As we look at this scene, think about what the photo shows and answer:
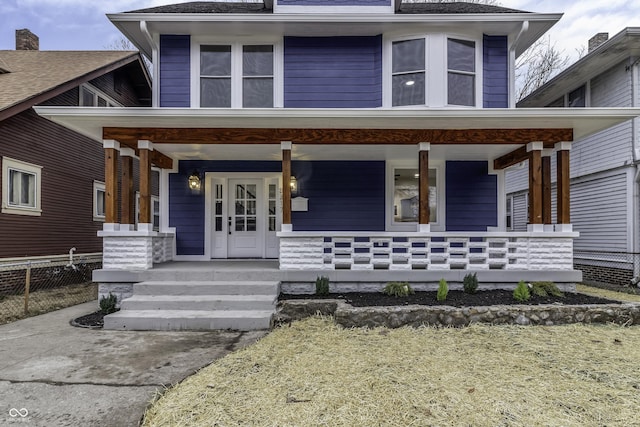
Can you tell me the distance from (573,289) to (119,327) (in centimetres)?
687

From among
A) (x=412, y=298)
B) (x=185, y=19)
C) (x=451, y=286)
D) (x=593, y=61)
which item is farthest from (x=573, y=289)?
(x=185, y=19)

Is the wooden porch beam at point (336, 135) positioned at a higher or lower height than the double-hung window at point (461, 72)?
lower

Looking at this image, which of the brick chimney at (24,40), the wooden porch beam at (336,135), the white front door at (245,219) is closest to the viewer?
the wooden porch beam at (336,135)

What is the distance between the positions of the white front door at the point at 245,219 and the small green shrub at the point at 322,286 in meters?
2.61

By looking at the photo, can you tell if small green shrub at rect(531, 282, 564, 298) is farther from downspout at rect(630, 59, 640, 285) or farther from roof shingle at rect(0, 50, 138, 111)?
roof shingle at rect(0, 50, 138, 111)

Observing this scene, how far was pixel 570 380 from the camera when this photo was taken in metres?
2.93

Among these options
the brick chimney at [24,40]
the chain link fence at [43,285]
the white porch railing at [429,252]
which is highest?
the brick chimney at [24,40]

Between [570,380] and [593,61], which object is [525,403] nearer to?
[570,380]

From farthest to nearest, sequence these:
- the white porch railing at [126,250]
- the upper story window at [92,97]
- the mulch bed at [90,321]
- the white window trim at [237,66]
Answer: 1. the upper story window at [92,97]
2. the white window trim at [237,66]
3. the white porch railing at [126,250]
4. the mulch bed at [90,321]

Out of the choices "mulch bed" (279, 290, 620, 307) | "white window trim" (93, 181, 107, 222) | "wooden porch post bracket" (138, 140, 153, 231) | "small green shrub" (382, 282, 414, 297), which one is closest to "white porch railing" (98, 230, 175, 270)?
"wooden porch post bracket" (138, 140, 153, 231)

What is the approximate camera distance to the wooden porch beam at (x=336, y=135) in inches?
224

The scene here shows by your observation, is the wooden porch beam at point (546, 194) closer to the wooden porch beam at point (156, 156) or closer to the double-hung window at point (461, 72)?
the double-hung window at point (461, 72)

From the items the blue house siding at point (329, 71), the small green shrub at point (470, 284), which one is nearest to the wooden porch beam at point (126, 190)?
the blue house siding at point (329, 71)

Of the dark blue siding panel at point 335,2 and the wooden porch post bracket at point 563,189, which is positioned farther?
the dark blue siding panel at point 335,2
